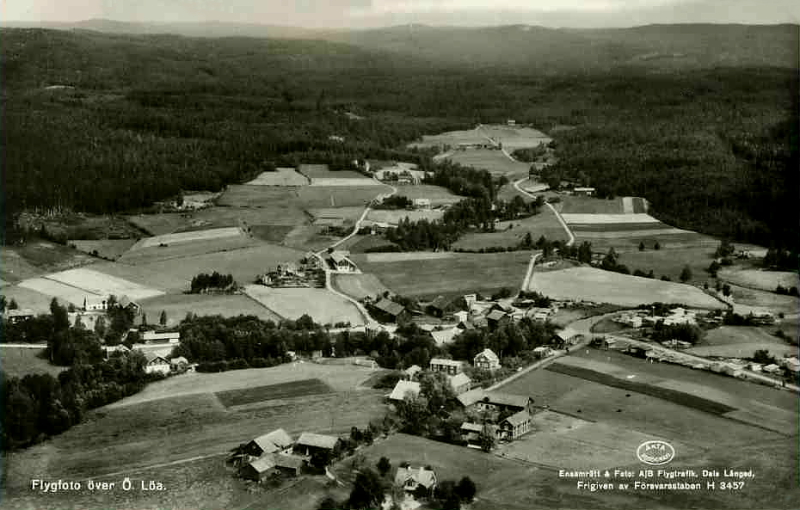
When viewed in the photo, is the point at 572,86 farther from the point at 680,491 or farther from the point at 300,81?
the point at 680,491

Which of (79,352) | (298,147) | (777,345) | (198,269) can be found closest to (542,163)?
(298,147)

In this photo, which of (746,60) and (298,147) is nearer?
(298,147)

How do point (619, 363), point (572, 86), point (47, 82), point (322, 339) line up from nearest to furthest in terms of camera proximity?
point (619, 363)
point (322, 339)
point (47, 82)
point (572, 86)

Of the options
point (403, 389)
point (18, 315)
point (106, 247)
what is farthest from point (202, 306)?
point (403, 389)

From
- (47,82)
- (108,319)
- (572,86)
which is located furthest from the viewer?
(572,86)

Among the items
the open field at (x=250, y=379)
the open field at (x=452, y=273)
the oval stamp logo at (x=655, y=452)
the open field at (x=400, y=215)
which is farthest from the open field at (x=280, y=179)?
the oval stamp logo at (x=655, y=452)

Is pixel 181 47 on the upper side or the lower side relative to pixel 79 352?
upper
